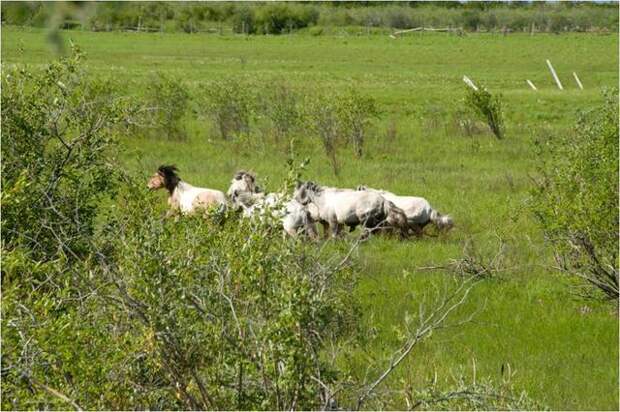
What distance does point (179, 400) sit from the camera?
17.5 ft

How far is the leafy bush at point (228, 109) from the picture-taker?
29.1m

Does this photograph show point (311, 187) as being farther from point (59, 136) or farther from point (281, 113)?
point (281, 113)

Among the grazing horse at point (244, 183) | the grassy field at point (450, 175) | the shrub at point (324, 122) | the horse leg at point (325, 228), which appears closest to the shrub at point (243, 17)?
the grazing horse at point (244, 183)

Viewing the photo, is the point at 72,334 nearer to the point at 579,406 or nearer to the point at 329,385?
the point at 329,385

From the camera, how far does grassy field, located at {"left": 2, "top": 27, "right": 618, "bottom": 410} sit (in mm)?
9953

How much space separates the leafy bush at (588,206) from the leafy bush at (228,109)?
55.7 ft

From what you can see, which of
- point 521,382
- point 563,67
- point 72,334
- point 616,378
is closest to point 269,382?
point 72,334

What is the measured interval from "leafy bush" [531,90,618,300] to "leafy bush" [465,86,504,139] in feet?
53.3

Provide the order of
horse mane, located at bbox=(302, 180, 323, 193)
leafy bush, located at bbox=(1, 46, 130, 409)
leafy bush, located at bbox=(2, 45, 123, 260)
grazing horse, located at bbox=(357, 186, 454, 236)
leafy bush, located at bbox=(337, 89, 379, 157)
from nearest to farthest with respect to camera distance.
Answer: leafy bush, located at bbox=(1, 46, 130, 409) < leafy bush, located at bbox=(2, 45, 123, 260) < horse mane, located at bbox=(302, 180, 323, 193) < grazing horse, located at bbox=(357, 186, 454, 236) < leafy bush, located at bbox=(337, 89, 379, 157)

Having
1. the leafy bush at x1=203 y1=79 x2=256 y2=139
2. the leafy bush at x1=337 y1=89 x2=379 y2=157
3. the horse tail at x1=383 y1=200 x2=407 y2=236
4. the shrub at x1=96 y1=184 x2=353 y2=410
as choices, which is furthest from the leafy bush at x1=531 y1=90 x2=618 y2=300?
the leafy bush at x1=203 y1=79 x2=256 y2=139

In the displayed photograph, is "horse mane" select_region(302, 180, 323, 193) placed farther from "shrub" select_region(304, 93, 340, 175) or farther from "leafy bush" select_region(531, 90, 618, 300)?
"shrub" select_region(304, 93, 340, 175)

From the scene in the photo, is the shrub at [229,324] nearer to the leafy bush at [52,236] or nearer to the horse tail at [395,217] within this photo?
the leafy bush at [52,236]

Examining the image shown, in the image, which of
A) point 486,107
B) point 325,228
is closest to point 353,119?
point 486,107

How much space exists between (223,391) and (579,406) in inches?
187
